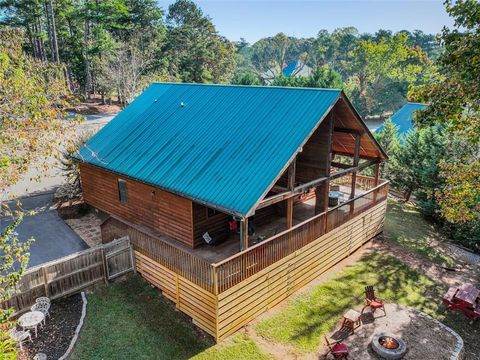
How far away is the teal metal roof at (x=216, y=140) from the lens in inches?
438

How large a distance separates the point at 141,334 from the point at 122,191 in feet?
23.9

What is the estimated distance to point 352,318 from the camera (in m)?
10.8

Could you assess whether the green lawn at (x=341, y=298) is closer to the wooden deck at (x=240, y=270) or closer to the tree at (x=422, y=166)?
the wooden deck at (x=240, y=270)

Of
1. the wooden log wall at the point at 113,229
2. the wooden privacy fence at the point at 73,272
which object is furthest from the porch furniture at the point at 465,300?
the wooden log wall at the point at 113,229

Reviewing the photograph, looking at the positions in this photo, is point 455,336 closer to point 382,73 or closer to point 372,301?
point 372,301

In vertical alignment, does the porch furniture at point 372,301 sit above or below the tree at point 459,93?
below

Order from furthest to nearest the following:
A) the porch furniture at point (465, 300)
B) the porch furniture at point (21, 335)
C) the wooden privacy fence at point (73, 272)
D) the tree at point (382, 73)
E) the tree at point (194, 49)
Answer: the tree at point (382, 73) < the tree at point (194, 49) < the porch furniture at point (465, 300) < the wooden privacy fence at point (73, 272) < the porch furniture at point (21, 335)

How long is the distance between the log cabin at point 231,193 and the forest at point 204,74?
2.95 meters

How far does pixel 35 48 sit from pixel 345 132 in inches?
2010

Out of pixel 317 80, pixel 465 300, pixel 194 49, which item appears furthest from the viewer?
pixel 194 49

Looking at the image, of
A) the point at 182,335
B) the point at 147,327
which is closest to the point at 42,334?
the point at 147,327

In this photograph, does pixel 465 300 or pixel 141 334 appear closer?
pixel 141 334

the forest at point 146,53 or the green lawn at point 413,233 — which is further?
the forest at point 146,53

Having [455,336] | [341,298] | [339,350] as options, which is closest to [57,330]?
[339,350]
